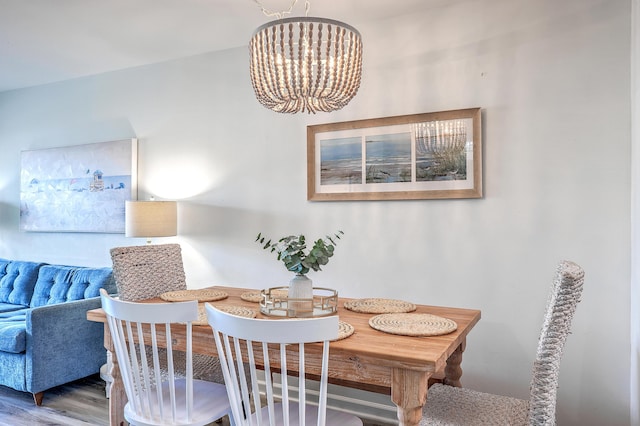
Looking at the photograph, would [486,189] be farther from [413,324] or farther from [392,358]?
[392,358]

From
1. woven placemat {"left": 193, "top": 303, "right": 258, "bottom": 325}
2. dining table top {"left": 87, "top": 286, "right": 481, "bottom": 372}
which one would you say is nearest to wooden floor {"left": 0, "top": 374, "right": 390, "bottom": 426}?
woven placemat {"left": 193, "top": 303, "right": 258, "bottom": 325}

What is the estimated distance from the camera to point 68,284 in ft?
11.5

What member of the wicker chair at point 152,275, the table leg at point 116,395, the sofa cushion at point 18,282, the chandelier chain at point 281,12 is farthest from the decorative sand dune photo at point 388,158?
the sofa cushion at point 18,282

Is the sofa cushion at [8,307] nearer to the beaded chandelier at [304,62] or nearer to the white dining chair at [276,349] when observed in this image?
the white dining chair at [276,349]

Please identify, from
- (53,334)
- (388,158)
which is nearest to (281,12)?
(388,158)

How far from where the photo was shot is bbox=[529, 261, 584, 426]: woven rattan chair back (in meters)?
→ 1.43

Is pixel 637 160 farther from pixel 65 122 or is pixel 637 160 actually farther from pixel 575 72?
pixel 65 122

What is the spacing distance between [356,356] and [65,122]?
12.7ft

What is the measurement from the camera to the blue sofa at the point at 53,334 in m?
2.82

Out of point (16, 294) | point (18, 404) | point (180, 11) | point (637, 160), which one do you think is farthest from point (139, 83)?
point (637, 160)

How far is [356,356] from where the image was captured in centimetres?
150

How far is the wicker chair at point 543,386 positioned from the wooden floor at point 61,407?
3.53 feet

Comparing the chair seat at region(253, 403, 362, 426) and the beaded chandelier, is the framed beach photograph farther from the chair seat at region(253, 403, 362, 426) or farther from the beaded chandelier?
the chair seat at region(253, 403, 362, 426)

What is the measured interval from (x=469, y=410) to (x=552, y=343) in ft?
1.61
